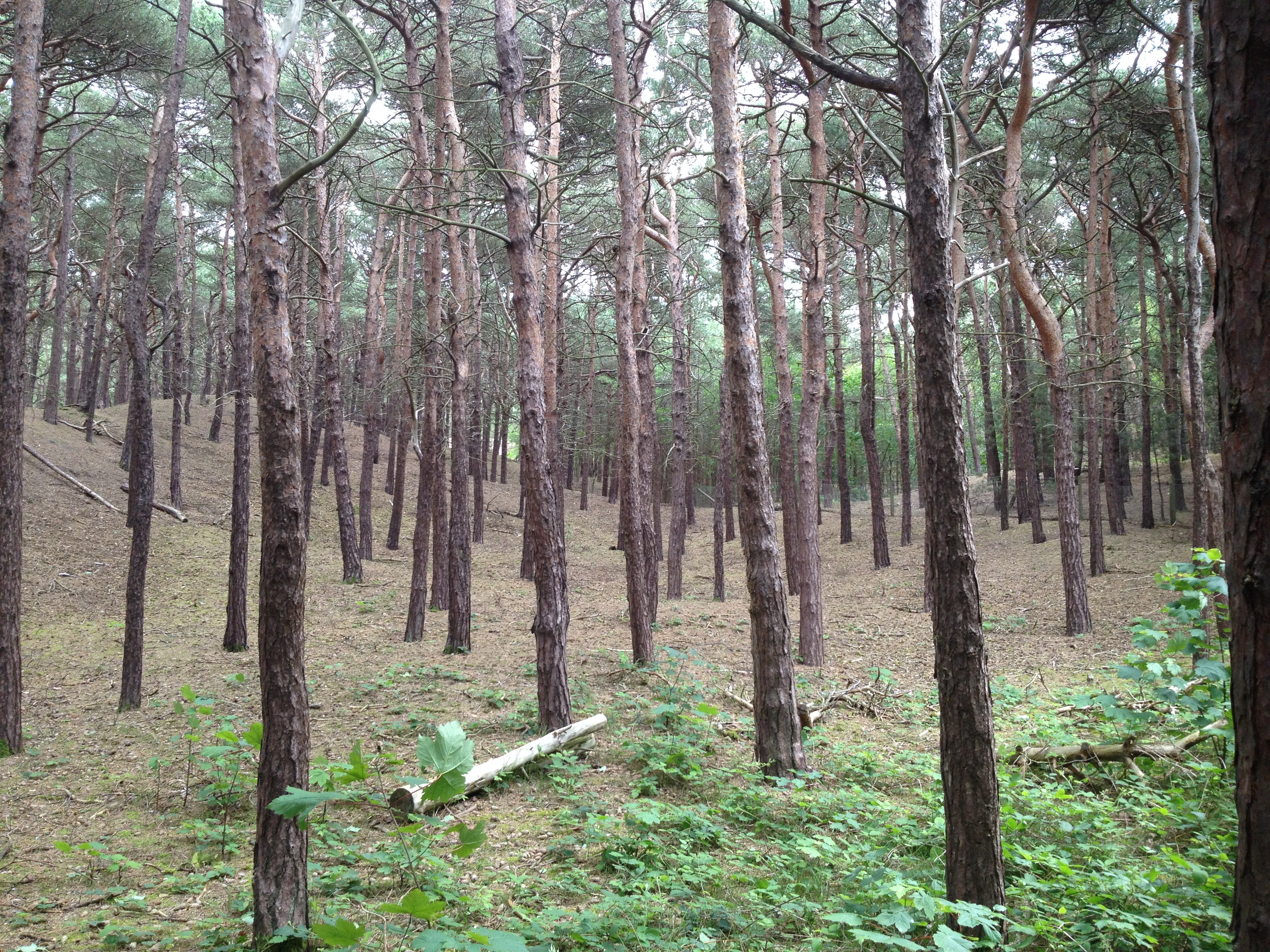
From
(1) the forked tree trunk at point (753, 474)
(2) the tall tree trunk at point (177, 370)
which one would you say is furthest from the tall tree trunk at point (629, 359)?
(2) the tall tree trunk at point (177, 370)

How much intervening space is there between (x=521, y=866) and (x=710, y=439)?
3558 cm

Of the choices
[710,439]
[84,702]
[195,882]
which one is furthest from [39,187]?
[710,439]

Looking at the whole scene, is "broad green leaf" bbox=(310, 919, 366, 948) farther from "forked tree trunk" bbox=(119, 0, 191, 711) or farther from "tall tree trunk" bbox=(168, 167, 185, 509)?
"tall tree trunk" bbox=(168, 167, 185, 509)

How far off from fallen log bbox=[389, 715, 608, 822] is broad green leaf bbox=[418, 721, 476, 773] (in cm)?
270

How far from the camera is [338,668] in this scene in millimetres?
9656

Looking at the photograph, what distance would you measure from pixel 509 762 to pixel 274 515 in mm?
3158

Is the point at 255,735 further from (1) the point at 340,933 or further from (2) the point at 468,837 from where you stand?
(2) the point at 468,837

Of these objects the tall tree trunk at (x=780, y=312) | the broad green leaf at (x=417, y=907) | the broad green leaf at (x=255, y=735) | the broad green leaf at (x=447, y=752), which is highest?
the tall tree trunk at (x=780, y=312)

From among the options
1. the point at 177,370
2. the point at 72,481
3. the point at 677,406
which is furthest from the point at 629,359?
the point at 72,481

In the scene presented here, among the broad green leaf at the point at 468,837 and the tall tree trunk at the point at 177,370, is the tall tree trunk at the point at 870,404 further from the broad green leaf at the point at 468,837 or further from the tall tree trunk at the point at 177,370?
the broad green leaf at the point at 468,837

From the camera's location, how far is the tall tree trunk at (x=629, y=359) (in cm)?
955

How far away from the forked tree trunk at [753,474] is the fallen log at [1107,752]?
67.5 inches

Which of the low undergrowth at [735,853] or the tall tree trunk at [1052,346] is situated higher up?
the tall tree trunk at [1052,346]

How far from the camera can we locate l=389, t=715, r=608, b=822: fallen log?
4863 millimetres
